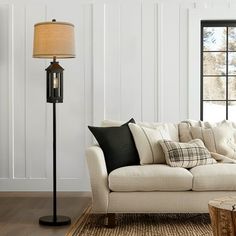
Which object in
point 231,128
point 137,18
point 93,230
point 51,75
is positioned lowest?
point 93,230

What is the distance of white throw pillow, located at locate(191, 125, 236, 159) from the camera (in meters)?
5.22

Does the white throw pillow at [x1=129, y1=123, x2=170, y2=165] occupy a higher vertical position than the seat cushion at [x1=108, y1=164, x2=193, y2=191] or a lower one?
higher

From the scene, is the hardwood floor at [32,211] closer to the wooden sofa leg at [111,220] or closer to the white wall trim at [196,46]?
the wooden sofa leg at [111,220]

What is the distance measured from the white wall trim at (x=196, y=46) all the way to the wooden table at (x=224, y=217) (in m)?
2.70

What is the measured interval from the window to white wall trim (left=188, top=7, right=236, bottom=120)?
16 cm

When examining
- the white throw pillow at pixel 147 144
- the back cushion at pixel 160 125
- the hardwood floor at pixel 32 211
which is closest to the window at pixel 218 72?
the back cushion at pixel 160 125

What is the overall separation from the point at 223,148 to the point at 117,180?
109 cm

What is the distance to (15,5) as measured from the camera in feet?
20.7

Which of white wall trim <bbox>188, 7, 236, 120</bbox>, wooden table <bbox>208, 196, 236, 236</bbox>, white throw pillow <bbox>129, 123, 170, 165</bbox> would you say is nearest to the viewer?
wooden table <bbox>208, 196, 236, 236</bbox>

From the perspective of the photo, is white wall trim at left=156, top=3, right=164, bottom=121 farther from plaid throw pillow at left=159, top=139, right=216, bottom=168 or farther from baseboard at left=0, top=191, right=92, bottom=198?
plaid throw pillow at left=159, top=139, right=216, bottom=168

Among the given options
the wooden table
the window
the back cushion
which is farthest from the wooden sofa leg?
the window

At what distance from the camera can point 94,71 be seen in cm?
630

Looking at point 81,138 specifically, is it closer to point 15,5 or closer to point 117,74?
point 117,74

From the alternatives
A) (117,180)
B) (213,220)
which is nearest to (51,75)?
(117,180)
